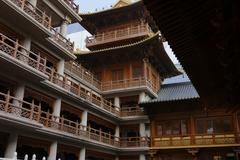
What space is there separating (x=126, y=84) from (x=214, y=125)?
31.7ft

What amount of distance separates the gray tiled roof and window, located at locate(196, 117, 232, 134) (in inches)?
98.6

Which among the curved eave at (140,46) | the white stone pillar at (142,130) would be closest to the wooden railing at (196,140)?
the white stone pillar at (142,130)

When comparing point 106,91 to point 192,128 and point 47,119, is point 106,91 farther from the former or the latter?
point 47,119

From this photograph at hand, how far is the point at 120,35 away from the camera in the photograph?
33.9 m

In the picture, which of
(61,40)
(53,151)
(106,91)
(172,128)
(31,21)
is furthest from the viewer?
(106,91)

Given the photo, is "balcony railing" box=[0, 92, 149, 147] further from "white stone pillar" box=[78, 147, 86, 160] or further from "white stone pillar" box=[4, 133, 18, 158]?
"white stone pillar" box=[4, 133, 18, 158]

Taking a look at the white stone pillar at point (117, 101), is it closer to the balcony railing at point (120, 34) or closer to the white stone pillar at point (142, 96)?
the white stone pillar at point (142, 96)

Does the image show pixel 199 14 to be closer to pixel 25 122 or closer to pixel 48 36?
pixel 25 122

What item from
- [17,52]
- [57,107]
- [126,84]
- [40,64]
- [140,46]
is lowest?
[57,107]

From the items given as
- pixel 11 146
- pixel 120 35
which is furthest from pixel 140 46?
pixel 11 146

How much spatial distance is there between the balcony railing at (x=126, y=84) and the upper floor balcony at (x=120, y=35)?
500 centimetres

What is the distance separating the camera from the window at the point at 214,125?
85.6 ft

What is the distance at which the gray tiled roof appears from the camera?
92.2ft

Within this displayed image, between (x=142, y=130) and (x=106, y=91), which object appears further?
(x=106, y=91)
